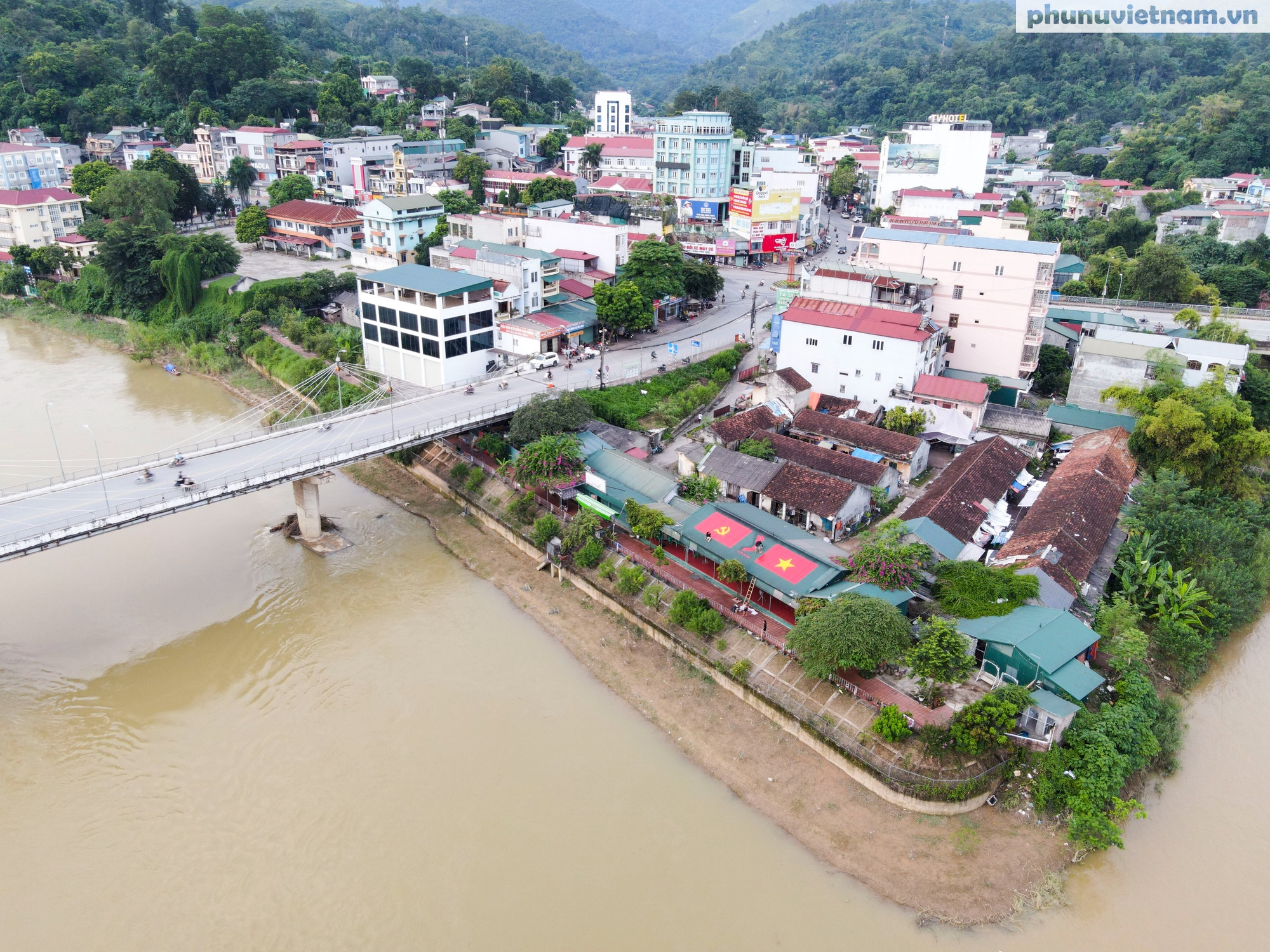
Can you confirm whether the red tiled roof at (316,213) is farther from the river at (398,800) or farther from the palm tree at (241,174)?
the river at (398,800)

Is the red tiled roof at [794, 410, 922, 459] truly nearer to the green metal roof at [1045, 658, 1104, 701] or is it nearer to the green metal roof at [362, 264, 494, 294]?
the green metal roof at [1045, 658, 1104, 701]

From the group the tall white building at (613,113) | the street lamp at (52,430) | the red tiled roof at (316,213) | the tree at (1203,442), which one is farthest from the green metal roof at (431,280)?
the tall white building at (613,113)

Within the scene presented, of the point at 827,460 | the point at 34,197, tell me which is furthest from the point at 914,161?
the point at 34,197

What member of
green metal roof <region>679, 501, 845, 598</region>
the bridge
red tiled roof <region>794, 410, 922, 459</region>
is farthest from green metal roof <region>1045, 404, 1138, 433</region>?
the bridge

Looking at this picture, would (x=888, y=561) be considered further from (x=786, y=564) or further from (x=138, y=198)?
(x=138, y=198)

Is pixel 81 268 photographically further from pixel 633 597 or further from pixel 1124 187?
pixel 1124 187
